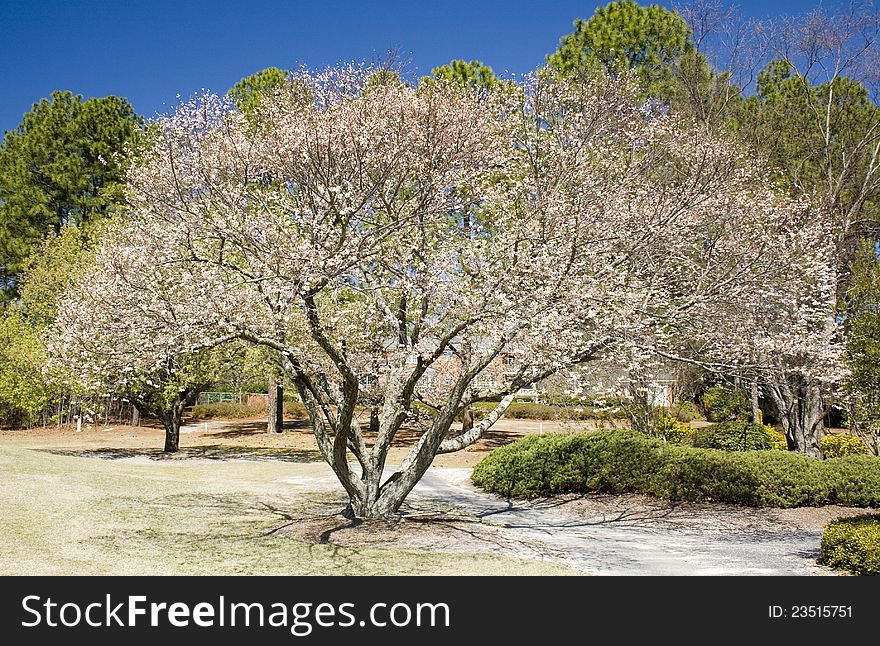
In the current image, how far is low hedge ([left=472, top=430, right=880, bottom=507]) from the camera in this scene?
11.9m

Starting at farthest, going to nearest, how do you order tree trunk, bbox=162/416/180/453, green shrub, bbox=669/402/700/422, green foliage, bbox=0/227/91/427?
1. green shrub, bbox=669/402/700/422
2. tree trunk, bbox=162/416/180/453
3. green foliage, bbox=0/227/91/427

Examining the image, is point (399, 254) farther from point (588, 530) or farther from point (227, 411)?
point (227, 411)

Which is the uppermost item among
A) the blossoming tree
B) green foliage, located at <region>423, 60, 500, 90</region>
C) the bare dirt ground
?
green foliage, located at <region>423, 60, 500, 90</region>

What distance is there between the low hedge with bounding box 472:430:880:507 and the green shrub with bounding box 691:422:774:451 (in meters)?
2.53

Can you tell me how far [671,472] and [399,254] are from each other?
688cm

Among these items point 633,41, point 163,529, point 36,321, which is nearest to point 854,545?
point 163,529

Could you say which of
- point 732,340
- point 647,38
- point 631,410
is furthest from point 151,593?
point 647,38

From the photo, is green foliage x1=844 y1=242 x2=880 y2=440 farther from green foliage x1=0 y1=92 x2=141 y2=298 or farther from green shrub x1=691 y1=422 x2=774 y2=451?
green foliage x1=0 y1=92 x2=141 y2=298

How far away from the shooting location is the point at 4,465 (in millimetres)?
14945

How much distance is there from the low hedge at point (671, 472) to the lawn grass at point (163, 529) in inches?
166

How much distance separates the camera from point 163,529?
34.3 ft

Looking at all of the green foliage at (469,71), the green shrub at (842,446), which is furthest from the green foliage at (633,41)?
the green shrub at (842,446)

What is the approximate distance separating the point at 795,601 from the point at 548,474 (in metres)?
8.09

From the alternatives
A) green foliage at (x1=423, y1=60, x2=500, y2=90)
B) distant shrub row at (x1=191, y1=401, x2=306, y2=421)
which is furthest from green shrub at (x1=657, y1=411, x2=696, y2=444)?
distant shrub row at (x1=191, y1=401, x2=306, y2=421)
